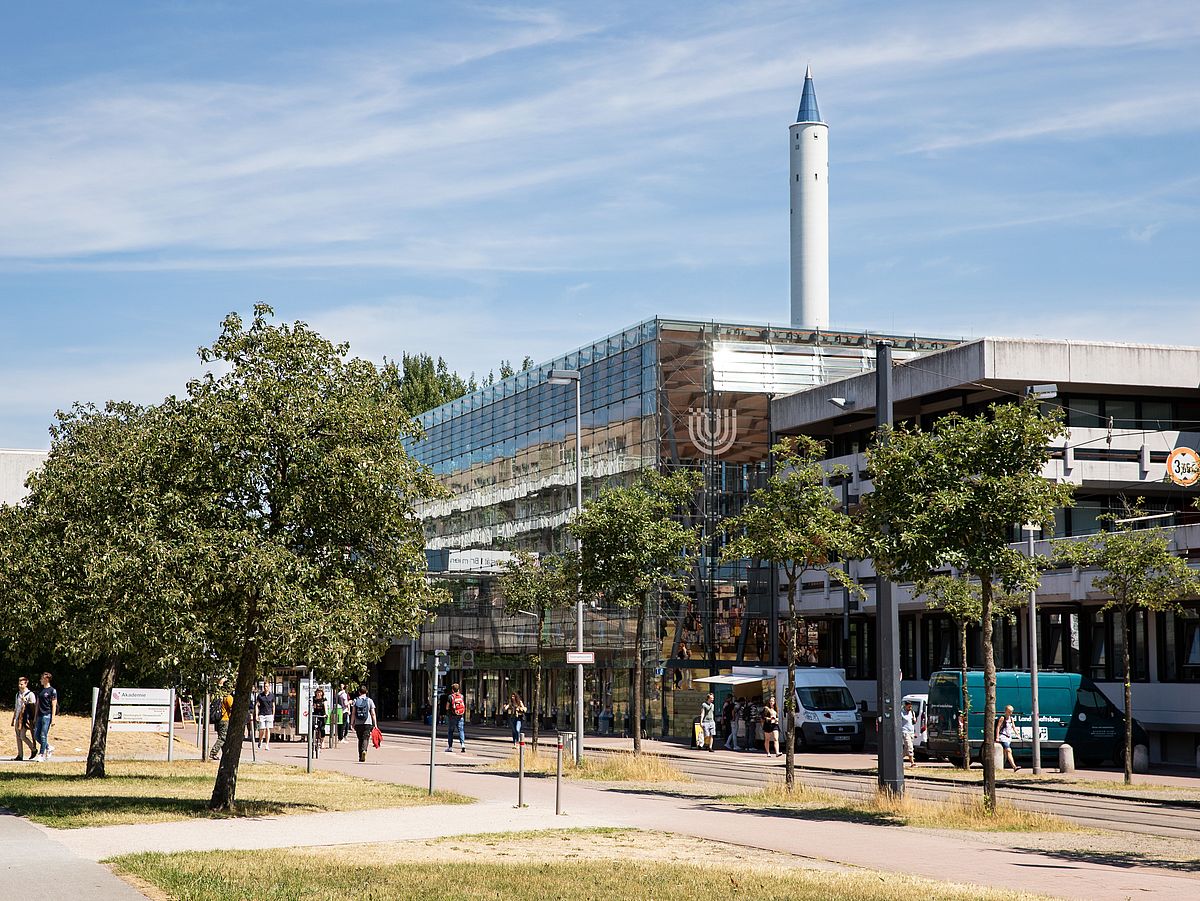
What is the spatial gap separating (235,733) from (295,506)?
11.1 ft

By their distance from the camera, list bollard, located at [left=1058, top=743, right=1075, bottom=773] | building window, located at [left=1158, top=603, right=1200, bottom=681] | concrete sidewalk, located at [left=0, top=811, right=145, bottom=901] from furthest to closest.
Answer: building window, located at [left=1158, top=603, right=1200, bottom=681] < bollard, located at [left=1058, top=743, right=1075, bottom=773] < concrete sidewalk, located at [left=0, top=811, right=145, bottom=901]

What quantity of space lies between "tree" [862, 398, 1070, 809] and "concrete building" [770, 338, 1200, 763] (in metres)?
23.4

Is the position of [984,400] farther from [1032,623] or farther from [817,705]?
[1032,623]

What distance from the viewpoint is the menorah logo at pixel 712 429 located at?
58.5 metres

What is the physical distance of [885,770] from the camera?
22578 mm

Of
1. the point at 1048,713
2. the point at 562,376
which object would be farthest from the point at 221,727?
the point at 1048,713

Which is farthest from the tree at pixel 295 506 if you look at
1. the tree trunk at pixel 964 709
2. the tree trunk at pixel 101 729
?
the tree trunk at pixel 964 709

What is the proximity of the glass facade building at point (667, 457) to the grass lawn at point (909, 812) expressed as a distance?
92.8ft

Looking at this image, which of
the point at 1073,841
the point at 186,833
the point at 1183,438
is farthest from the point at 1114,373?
the point at 186,833

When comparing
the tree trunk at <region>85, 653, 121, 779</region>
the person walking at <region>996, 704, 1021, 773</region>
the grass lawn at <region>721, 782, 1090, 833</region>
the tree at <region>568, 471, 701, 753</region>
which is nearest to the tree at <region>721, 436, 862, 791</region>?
the grass lawn at <region>721, 782, 1090, 833</region>

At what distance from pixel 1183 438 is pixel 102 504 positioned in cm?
4118

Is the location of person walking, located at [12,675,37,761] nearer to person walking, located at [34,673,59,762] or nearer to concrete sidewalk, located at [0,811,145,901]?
person walking, located at [34,673,59,762]

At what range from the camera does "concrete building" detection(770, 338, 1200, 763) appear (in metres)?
44.0

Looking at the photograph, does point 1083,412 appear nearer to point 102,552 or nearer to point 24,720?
point 24,720
